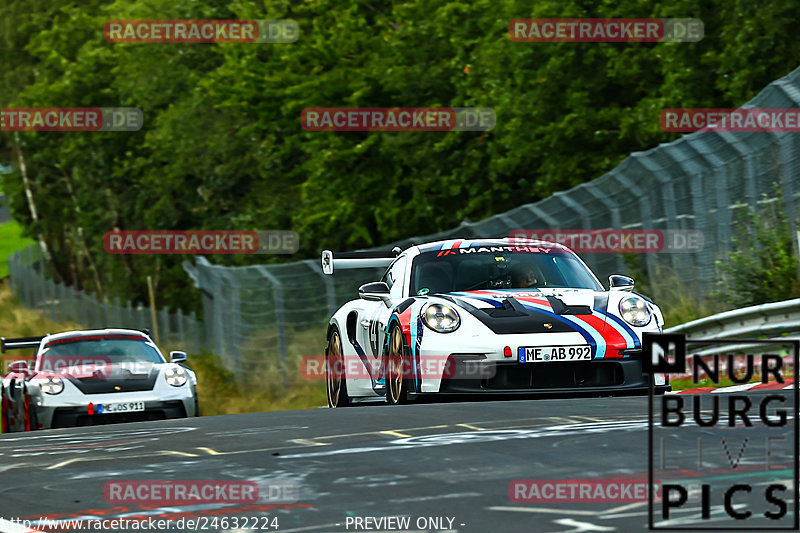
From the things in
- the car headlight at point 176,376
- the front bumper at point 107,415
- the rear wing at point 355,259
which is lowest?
the front bumper at point 107,415

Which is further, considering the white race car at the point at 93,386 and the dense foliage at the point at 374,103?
the dense foliage at the point at 374,103

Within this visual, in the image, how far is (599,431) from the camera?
25.2 feet

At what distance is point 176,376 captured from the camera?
15.5m

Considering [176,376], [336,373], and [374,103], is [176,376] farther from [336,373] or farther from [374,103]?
[374,103]

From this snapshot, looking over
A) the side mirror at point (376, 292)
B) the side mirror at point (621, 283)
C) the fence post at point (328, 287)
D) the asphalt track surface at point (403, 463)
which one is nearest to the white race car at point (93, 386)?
the side mirror at point (376, 292)

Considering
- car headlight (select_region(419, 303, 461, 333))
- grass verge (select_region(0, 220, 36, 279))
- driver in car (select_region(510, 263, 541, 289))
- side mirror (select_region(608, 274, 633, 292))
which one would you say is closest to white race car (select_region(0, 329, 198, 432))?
driver in car (select_region(510, 263, 541, 289))

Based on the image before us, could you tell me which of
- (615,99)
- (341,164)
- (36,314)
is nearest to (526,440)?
(615,99)

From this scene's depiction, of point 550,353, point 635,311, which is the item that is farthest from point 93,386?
point 635,311

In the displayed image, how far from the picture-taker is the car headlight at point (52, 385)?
49.2 feet

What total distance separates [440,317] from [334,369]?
285 centimetres

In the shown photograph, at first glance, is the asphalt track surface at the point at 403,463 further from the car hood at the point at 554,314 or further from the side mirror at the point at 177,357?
the side mirror at the point at 177,357

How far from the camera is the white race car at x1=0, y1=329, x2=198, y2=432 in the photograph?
587 inches

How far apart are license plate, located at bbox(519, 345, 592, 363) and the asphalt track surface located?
301 millimetres

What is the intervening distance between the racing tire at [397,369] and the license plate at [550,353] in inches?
36.5
